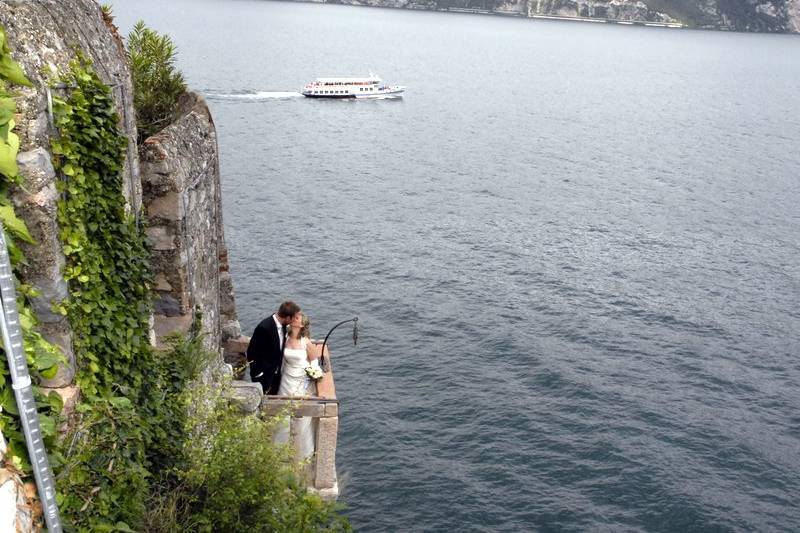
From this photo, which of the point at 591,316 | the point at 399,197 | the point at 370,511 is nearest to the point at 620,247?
the point at 591,316

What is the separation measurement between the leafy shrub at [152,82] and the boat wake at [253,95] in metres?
79.5

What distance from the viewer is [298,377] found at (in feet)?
52.4

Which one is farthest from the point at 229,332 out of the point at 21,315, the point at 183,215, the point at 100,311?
the point at 21,315

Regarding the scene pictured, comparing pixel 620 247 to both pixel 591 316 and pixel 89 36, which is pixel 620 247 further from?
pixel 89 36

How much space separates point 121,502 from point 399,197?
50.8 metres

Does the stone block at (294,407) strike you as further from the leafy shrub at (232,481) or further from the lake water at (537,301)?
the lake water at (537,301)

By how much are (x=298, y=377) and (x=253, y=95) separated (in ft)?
285

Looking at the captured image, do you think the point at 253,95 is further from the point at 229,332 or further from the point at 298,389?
the point at 298,389

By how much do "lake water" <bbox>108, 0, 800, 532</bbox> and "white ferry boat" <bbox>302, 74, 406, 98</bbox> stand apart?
8.79m

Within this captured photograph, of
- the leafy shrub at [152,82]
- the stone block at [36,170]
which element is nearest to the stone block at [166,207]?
the leafy shrub at [152,82]

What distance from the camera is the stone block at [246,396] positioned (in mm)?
14120

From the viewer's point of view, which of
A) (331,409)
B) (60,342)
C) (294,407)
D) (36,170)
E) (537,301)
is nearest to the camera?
(36,170)

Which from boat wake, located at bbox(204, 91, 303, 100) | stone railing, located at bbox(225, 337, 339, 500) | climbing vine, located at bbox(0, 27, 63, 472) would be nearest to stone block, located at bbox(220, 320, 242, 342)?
stone railing, located at bbox(225, 337, 339, 500)

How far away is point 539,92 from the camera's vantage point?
118625 millimetres
